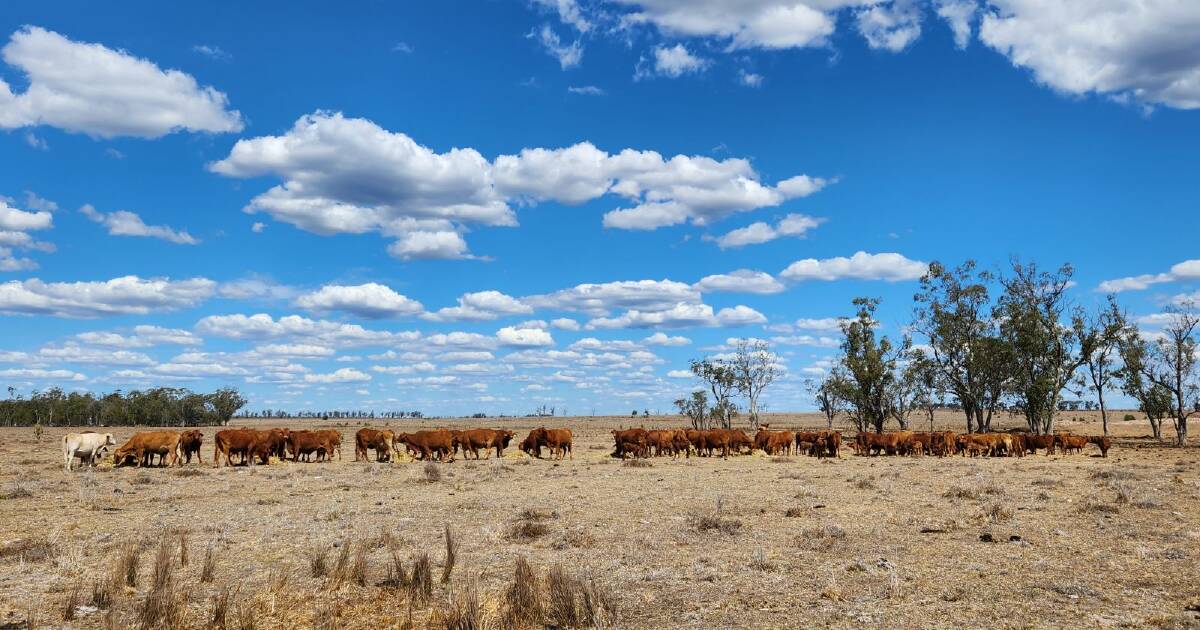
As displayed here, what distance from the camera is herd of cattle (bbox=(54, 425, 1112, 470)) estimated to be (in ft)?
106

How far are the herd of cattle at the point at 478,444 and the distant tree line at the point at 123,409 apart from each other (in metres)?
94.4

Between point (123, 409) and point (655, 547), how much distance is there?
13418 centimetres

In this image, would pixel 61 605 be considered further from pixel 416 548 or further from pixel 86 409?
pixel 86 409

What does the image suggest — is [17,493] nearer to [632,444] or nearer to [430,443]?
[430,443]

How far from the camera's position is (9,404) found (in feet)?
435

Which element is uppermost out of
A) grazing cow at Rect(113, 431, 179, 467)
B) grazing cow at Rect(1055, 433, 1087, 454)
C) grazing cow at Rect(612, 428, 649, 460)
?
grazing cow at Rect(113, 431, 179, 467)

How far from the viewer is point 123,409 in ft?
401

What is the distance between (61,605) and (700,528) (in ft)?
33.0

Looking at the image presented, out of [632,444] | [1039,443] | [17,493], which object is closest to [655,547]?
[17,493]

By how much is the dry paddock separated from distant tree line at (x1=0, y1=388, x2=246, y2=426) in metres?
113

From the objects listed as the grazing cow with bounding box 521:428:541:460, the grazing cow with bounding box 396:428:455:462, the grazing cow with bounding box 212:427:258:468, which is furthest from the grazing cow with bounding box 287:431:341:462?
the grazing cow with bounding box 521:428:541:460

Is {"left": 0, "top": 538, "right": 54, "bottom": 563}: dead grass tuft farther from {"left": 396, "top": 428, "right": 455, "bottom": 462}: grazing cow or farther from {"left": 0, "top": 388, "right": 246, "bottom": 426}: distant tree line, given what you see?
{"left": 0, "top": 388, "right": 246, "bottom": 426}: distant tree line

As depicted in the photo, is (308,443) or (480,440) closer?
(308,443)

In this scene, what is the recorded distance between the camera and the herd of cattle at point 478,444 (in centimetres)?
3222
